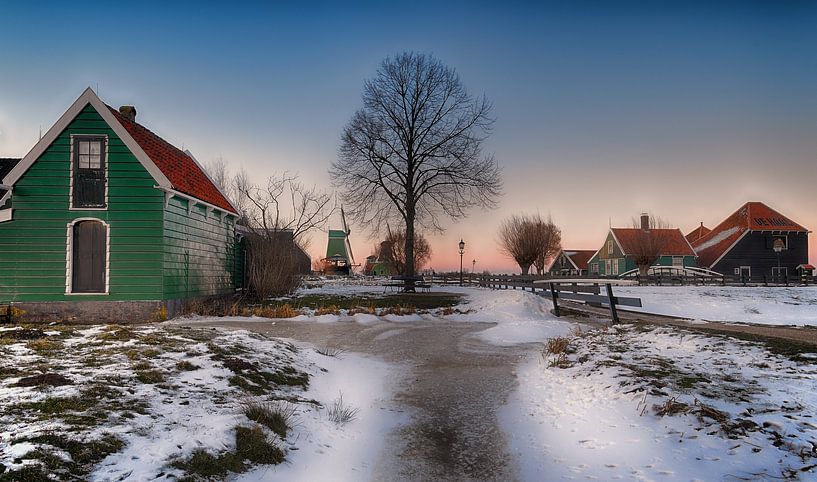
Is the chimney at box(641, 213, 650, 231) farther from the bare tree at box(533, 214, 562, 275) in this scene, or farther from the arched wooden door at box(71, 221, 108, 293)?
the arched wooden door at box(71, 221, 108, 293)

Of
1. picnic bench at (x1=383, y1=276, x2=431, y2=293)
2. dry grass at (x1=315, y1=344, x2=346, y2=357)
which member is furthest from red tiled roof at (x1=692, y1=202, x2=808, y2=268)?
dry grass at (x1=315, y1=344, x2=346, y2=357)

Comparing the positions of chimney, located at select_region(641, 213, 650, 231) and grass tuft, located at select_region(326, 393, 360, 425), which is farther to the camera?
chimney, located at select_region(641, 213, 650, 231)

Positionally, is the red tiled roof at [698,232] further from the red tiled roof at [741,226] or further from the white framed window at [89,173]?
the white framed window at [89,173]

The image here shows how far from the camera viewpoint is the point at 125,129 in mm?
15562

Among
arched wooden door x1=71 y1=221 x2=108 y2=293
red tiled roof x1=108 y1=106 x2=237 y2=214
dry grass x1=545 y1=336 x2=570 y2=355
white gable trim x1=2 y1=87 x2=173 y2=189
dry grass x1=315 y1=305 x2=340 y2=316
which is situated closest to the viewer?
dry grass x1=545 y1=336 x2=570 y2=355

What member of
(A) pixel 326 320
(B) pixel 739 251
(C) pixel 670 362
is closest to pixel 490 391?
(C) pixel 670 362

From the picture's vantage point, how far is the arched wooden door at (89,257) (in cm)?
1522

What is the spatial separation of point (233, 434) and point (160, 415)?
858 mm

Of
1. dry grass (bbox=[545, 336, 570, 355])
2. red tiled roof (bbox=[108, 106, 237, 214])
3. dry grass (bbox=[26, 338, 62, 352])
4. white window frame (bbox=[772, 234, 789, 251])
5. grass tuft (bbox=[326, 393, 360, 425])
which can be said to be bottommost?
grass tuft (bbox=[326, 393, 360, 425])

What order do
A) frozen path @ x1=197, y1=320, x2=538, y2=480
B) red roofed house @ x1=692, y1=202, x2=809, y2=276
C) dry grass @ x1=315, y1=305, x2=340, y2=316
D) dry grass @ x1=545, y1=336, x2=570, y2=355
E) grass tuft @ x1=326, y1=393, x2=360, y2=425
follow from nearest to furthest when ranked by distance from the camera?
1. frozen path @ x1=197, y1=320, x2=538, y2=480
2. grass tuft @ x1=326, y1=393, x2=360, y2=425
3. dry grass @ x1=545, y1=336, x2=570, y2=355
4. dry grass @ x1=315, y1=305, x2=340, y2=316
5. red roofed house @ x1=692, y1=202, x2=809, y2=276

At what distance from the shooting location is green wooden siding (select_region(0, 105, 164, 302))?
1505 cm

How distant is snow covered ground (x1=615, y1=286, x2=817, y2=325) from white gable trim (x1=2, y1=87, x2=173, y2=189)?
840 inches

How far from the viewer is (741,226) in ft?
164

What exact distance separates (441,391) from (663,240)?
51540mm
